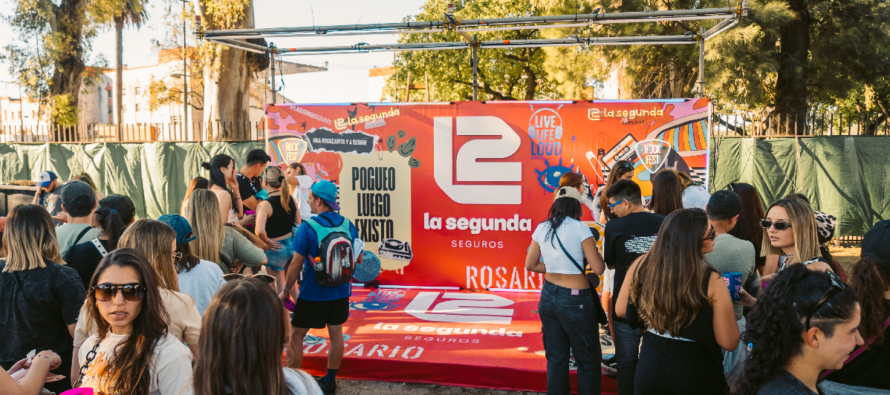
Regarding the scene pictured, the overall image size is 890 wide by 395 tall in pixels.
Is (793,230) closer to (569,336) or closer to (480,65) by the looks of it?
(569,336)

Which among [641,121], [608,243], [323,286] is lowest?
[323,286]

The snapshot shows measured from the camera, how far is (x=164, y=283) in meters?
2.63

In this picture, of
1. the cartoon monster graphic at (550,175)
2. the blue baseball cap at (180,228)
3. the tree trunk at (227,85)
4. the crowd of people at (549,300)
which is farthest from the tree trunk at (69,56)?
the blue baseball cap at (180,228)

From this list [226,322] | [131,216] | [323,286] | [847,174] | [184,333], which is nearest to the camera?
[226,322]

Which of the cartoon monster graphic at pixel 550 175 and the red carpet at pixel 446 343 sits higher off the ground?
the cartoon monster graphic at pixel 550 175

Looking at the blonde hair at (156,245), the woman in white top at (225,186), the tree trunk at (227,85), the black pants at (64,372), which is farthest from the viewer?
the tree trunk at (227,85)

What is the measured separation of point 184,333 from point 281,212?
10.3ft

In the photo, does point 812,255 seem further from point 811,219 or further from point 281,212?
point 281,212

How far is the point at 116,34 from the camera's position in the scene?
24.1 meters

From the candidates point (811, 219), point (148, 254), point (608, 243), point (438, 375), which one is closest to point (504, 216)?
point (438, 375)

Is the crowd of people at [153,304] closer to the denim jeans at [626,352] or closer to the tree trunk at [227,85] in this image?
the denim jeans at [626,352]

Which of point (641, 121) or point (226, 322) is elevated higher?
point (641, 121)

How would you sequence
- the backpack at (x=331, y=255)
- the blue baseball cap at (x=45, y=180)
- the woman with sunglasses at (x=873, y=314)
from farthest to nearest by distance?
the blue baseball cap at (x=45, y=180)
the backpack at (x=331, y=255)
the woman with sunglasses at (x=873, y=314)

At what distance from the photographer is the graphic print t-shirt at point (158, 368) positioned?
2.02 m
